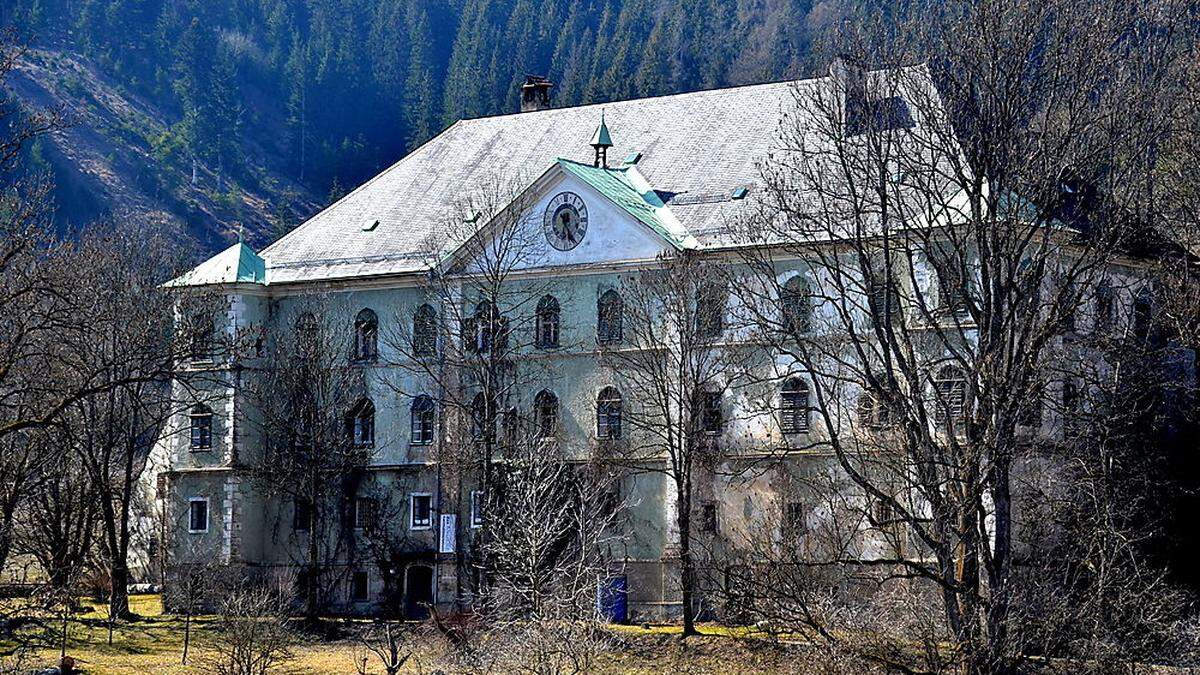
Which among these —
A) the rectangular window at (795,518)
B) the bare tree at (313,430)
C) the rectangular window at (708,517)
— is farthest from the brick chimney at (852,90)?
the bare tree at (313,430)

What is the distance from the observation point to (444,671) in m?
41.3

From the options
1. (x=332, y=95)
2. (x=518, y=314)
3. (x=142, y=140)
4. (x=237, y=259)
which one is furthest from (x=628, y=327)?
(x=332, y=95)

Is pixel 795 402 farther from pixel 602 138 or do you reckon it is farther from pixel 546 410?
pixel 602 138

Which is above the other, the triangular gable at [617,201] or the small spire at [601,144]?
the small spire at [601,144]

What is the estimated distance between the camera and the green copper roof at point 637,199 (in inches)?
2072

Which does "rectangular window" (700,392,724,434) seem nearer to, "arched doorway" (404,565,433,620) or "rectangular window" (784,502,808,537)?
"rectangular window" (784,502,808,537)

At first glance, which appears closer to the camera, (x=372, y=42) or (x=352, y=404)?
(x=352, y=404)

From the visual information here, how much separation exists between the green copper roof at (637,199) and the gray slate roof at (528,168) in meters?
0.40

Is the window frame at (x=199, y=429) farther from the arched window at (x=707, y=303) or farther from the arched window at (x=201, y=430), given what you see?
the arched window at (x=707, y=303)

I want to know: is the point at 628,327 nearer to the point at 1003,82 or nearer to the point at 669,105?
the point at 669,105

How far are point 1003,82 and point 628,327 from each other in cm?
2429

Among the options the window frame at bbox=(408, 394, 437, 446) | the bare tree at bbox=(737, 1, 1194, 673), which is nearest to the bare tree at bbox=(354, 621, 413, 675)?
the window frame at bbox=(408, 394, 437, 446)

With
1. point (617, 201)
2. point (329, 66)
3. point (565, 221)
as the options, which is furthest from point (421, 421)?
point (329, 66)

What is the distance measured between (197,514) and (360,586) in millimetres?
5975
